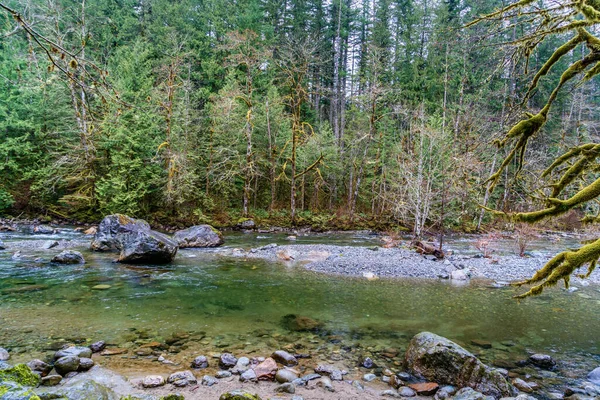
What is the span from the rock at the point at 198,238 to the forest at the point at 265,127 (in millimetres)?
5598

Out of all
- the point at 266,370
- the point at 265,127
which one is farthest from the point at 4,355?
the point at 265,127

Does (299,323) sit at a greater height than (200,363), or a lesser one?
lesser

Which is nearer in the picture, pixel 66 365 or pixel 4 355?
pixel 66 365

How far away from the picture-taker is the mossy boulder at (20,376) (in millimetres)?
3393

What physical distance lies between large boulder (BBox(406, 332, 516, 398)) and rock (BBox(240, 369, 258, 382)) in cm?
224

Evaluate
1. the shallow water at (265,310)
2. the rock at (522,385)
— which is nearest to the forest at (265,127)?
the shallow water at (265,310)

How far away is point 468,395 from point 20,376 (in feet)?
16.7

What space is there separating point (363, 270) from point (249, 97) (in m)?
15.5

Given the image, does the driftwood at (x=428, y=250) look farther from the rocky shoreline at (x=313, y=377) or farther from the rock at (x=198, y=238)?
the rock at (x=198, y=238)

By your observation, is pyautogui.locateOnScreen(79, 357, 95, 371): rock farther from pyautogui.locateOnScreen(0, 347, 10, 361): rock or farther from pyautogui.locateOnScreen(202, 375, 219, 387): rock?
pyautogui.locateOnScreen(202, 375, 219, 387): rock

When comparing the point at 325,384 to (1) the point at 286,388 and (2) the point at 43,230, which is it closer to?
(1) the point at 286,388

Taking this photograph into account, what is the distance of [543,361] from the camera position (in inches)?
202

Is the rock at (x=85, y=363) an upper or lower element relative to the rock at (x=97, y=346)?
upper

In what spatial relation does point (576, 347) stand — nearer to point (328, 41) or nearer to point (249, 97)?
point (249, 97)
